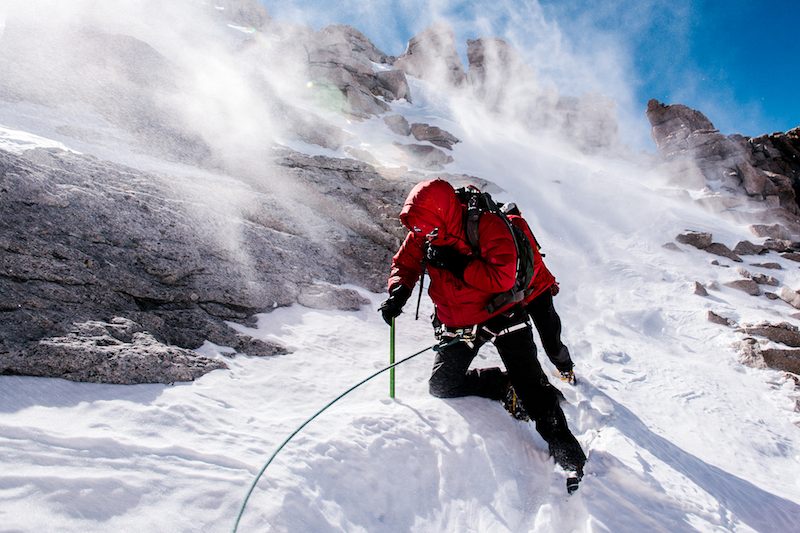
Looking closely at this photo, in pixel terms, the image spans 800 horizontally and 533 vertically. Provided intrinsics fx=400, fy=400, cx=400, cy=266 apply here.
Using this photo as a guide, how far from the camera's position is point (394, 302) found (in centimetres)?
466

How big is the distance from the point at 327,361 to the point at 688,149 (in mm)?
45907

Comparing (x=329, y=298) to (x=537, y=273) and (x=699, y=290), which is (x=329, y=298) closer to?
(x=537, y=273)

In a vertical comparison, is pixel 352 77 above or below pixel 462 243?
above

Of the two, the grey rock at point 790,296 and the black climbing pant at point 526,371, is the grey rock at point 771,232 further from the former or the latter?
the black climbing pant at point 526,371

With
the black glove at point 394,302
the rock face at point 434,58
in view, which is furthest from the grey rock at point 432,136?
the rock face at point 434,58

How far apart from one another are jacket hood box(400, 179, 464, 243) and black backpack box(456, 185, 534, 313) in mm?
163

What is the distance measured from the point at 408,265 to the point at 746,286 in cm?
1451

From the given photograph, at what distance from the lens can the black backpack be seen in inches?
152

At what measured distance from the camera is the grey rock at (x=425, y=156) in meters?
24.0

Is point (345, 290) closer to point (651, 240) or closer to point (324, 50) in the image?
point (651, 240)

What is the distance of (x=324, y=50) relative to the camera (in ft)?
127

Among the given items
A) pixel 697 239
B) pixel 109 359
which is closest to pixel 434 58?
pixel 697 239

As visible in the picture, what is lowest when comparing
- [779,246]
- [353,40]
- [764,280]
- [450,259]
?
[450,259]

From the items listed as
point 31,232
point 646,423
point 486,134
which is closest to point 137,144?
point 31,232
